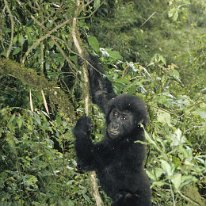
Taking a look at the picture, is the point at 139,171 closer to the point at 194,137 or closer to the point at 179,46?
the point at 194,137

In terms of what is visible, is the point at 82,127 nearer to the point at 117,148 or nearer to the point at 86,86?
the point at 117,148

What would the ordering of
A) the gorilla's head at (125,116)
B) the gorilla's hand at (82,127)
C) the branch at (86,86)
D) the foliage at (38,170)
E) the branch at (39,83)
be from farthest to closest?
the foliage at (38,170) → the gorilla's head at (125,116) → the gorilla's hand at (82,127) → the branch at (39,83) → the branch at (86,86)

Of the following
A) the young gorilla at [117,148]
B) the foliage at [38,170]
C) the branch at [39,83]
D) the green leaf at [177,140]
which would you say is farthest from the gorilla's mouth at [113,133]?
the green leaf at [177,140]

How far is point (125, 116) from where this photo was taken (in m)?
4.82

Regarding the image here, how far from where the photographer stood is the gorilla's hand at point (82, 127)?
4.57 m

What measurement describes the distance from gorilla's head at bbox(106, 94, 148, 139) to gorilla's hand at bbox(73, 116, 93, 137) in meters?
0.27

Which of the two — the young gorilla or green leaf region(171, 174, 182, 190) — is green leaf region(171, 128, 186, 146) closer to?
green leaf region(171, 174, 182, 190)

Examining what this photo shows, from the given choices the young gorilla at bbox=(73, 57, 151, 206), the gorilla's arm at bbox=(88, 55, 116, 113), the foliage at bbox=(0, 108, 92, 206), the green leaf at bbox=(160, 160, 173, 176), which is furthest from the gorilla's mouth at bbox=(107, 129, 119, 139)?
the green leaf at bbox=(160, 160, 173, 176)

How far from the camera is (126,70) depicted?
17.7 feet

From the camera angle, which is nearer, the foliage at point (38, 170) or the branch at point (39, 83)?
the branch at point (39, 83)

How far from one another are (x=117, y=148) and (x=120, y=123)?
1.13ft

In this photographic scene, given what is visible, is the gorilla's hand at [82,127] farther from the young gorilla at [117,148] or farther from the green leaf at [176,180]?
the green leaf at [176,180]

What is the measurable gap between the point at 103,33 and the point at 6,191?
8302 millimetres

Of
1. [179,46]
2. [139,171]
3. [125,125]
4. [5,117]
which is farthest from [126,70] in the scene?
[179,46]
